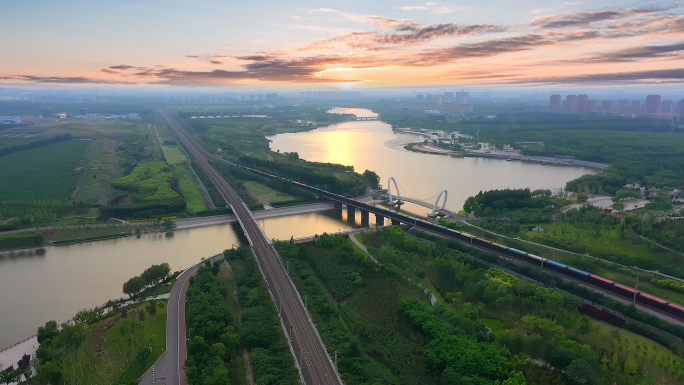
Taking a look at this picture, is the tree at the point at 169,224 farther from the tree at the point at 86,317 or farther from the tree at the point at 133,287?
the tree at the point at 86,317

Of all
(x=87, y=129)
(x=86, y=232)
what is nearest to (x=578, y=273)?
(x=86, y=232)

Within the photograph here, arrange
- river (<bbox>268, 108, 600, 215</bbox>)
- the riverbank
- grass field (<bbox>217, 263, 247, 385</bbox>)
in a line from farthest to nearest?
the riverbank → river (<bbox>268, 108, 600, 215</bbox>) → grass field (<bbox>217, 263, 247, 385</bbox>)

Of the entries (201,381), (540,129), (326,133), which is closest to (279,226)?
(201,381)

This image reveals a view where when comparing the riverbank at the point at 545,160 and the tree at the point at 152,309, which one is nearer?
the tree at the point at 152,309

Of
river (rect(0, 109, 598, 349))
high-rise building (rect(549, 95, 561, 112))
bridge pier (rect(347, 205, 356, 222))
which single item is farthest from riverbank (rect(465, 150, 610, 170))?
high-rise building (rect(549, 95, 561, 112))

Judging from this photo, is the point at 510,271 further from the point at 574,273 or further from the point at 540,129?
the point at 540,129

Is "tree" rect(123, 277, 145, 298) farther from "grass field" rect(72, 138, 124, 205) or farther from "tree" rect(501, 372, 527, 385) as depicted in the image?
"grass field" rect(72, 138, 124, 205)

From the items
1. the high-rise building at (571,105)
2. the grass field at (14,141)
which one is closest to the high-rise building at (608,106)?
the high-rise building at (571,105)
